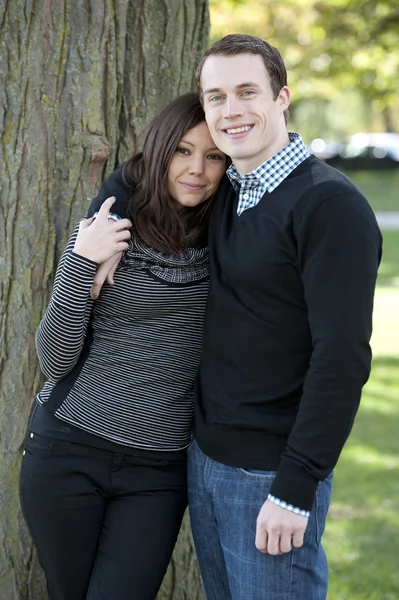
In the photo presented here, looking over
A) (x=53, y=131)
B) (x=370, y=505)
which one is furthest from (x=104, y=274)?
(x=370, y=505)

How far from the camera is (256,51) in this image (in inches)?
97.5

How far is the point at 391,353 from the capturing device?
31.2ft

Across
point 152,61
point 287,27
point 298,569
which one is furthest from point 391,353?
point 287,27

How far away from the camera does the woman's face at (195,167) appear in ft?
8.90

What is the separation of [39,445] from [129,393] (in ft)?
1.12

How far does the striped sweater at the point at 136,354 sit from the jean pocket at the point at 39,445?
0.29 feet

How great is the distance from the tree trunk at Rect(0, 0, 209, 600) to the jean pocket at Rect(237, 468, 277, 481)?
112 centimetres

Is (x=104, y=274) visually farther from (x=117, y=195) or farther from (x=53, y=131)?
(x=53, y=131)

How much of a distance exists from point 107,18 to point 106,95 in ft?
0.94

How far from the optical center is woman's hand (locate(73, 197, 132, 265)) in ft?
8.47

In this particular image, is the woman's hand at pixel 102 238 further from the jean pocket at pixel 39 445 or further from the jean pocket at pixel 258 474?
the jean pocket at pixel 258 474

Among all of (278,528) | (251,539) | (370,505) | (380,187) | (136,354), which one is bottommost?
(380,187)

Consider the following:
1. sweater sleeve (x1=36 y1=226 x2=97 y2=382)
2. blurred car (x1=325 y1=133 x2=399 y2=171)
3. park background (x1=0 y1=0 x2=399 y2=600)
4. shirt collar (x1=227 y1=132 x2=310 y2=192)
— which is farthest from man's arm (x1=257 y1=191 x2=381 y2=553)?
blurred car (x1=325 y1=133 x2=399 y2=171)

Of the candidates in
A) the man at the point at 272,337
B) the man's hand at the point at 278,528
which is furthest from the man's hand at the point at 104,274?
the man's hand at the point at 278,528
